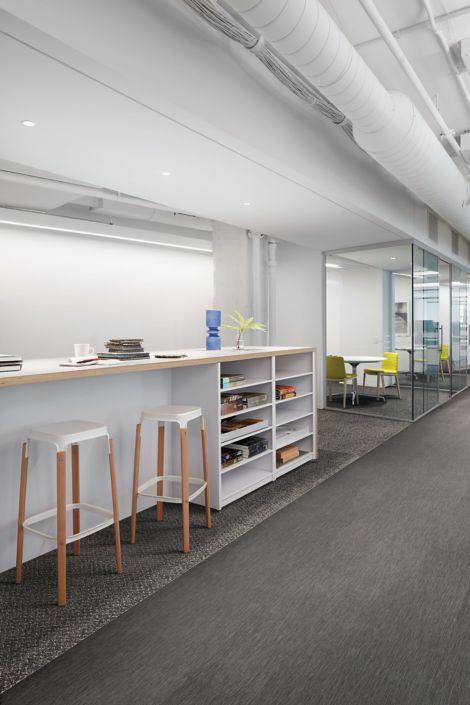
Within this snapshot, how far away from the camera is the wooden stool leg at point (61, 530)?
91.3 inches

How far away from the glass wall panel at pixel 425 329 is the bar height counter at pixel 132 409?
9.20 feet

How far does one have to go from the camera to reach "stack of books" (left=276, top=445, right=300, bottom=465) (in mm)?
4469

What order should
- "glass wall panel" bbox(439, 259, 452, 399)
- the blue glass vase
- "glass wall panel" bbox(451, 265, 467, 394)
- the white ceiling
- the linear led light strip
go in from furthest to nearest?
"glass wall panel" bbox(451, 265, 467, 394)
"glass wall panel" bbox(439, 259, 452, 399)
the linear led light strip
the blue glass vase
the white ceiling

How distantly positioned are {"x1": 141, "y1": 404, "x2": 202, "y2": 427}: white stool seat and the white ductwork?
6.86 feet

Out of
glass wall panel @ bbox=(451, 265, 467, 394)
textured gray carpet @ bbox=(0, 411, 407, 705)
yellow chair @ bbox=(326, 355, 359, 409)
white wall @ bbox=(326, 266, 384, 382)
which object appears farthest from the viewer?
glass wall panel @ bbox=(451, 265, 467, 394)

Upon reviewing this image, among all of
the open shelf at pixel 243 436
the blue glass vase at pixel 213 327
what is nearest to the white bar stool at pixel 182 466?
the open shelf at pixel 243 436

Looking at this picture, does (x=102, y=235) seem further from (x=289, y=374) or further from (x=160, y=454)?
(x=160, y=454)

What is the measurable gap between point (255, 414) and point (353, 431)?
7.85 feet

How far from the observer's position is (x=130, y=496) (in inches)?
137

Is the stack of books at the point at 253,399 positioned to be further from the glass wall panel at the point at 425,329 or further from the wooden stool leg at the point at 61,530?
the glass wall panel at the point at 425,329

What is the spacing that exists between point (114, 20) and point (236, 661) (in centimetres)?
311

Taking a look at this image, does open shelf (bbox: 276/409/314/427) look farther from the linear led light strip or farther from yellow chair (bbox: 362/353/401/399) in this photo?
the linear led light strip

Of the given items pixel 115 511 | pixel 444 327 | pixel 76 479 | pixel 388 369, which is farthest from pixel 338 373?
pixel 115 511

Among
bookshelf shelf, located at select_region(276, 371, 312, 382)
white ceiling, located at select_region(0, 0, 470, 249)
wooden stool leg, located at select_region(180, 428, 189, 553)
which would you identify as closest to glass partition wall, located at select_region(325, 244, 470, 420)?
white ceiling, located at select_region(0, 0, 470, 249)
